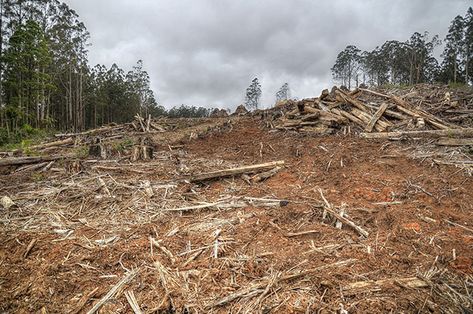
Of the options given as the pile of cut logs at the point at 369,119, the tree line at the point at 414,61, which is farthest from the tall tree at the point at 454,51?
the pile of cut logs at the point at 369,119

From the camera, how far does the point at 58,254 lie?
3.72m

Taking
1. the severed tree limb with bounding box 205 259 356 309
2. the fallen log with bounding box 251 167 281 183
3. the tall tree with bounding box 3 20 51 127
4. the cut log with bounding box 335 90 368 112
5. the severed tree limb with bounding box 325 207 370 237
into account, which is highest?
the tall tree with bounding box 3 20 51 127

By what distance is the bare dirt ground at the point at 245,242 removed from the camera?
2.86 metres

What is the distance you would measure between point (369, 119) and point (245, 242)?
23.7ft

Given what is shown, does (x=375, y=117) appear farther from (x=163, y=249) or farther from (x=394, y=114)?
(x=163, y=249)

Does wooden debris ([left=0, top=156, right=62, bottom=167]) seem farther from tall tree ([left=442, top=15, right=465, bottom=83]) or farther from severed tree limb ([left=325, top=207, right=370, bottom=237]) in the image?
tall tree ([left=442, top=15, right=465, bottom=83])

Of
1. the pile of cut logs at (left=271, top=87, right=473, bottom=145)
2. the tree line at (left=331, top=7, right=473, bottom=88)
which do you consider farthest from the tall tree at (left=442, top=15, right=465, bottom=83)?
the pile of cut logs at (left=271, top=87, right=473, bottom=145)

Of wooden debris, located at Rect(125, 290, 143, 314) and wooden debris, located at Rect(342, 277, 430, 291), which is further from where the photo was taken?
wooden debris, located at Rect(342, 277, 430, 291)

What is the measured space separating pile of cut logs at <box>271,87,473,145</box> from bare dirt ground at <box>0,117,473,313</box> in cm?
142

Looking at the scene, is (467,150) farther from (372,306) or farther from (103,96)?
(103,96)

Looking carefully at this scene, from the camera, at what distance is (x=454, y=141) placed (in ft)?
22.9

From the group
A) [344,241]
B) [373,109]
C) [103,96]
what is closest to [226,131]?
[373,109]

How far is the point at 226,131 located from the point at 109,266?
967cm

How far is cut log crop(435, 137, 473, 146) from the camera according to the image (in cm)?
679
